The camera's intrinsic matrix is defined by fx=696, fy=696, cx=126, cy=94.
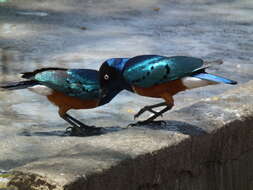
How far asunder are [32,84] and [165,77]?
105cm

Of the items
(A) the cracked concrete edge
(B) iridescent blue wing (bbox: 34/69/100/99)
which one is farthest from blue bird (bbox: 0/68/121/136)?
(A) the cracked concrete edge

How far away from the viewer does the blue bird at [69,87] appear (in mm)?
4715

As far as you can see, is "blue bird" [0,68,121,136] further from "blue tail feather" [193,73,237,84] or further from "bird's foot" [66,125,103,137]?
"blue tail feather" [193,73,237,84]

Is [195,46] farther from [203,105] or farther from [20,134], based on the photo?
[203,105]

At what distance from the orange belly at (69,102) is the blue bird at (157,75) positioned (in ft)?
1.08

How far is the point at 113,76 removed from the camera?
449 centimetres

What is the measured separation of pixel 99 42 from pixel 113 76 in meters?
4.63

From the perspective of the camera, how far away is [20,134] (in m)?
5.47

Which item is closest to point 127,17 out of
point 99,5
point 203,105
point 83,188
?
point 99,5

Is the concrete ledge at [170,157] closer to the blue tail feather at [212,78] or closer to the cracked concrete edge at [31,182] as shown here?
the cracked concrete edge at [31,182]

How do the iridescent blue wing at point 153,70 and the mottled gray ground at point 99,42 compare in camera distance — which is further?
the mottled gray ground at point 99,42

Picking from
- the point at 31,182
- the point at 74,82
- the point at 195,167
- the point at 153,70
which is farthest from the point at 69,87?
the point at 31,182

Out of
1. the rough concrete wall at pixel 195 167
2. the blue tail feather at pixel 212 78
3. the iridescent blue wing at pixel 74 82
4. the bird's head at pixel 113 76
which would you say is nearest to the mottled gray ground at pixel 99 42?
the iridescent blue wing at pixel 74 82

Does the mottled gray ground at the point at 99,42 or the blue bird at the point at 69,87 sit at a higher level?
the blue bird at the point at 69,87
